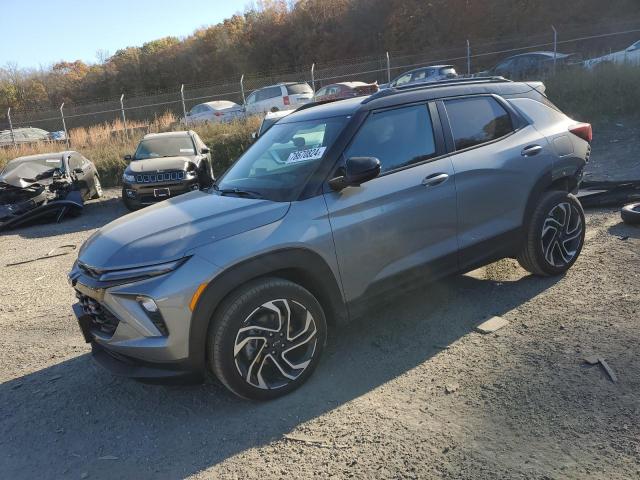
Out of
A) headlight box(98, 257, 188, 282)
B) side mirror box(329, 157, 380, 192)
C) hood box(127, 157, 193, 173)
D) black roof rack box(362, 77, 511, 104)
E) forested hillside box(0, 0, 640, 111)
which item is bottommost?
headlight box(98, 257, 188, 282)

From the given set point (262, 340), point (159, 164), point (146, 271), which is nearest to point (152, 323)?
point (146, 271)

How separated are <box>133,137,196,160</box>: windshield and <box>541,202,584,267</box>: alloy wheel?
8.98 meters

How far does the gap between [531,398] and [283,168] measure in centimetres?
227

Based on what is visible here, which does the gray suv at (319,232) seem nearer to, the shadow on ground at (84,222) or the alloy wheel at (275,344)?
the alloy wheel at (275,344)

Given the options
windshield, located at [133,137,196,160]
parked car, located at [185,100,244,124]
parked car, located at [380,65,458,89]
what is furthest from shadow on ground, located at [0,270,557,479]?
parked car, located at [185,100,244,124]

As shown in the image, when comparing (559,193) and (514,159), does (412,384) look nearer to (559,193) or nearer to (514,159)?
(514,159)

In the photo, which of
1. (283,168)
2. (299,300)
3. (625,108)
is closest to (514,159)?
(283,168)

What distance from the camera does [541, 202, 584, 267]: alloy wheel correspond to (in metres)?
4.85

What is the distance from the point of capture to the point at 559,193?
4887 mm

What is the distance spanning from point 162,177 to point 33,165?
332cm

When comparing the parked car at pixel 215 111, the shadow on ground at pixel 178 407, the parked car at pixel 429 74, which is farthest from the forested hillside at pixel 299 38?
the shadow on ground at pixel 178 407

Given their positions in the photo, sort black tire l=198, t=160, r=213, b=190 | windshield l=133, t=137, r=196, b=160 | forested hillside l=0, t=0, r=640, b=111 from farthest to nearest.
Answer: forested hillside l=0, t=0, r=640, b=111 → windshield l=133, t=137, r=196, b=160 → black tire l=198, t=160, r=213, b=190

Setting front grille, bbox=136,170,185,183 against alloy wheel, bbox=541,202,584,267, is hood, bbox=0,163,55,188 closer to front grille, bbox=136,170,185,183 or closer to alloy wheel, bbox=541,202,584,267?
front grille, bbox=136,170,185,183

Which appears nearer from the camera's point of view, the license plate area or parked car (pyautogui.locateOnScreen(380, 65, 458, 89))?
the license plate area
